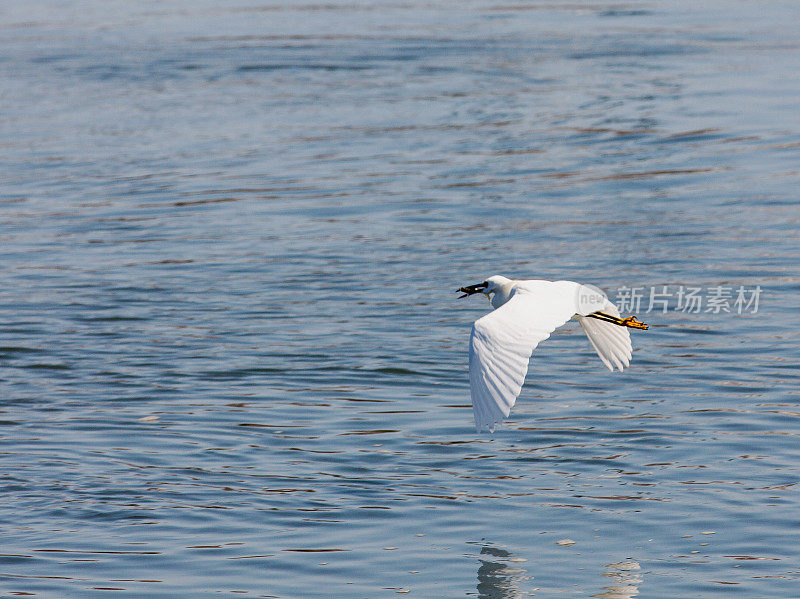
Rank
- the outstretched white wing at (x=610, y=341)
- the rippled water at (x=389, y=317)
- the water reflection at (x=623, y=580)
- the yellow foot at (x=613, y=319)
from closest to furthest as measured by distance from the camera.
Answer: the water reflection at (x=623, y=580), the rippled water at (x=389, y=317), the yellow foot at (x=613, y=319), the outstretched white wing at (x=610, y=341)

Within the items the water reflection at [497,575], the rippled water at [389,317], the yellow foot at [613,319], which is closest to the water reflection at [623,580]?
the rippled water at [389,317]

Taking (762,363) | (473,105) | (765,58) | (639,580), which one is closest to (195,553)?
(639,580)

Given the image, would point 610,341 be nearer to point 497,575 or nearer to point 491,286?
point 491,286

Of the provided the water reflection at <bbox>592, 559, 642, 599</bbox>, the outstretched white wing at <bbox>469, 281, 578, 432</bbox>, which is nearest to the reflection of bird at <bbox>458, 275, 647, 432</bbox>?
the outstretched white wing at <bbox>469, 281, 578, 432</bbox>

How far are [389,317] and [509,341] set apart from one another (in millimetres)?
4421

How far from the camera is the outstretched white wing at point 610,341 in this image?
370 inches

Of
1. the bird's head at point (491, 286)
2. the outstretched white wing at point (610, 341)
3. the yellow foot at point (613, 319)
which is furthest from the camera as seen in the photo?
the outstretched white wing at point (610, 341)

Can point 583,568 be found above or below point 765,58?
below

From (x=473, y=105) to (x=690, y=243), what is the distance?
24.1 ft

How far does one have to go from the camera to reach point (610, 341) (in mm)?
9438

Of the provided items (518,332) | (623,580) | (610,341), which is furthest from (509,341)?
(610,341)

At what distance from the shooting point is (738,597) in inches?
267

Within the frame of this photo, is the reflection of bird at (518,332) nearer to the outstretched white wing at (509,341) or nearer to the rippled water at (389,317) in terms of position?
the outstretched white wing at (509,341)

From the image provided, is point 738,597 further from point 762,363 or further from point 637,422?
point 762,363
